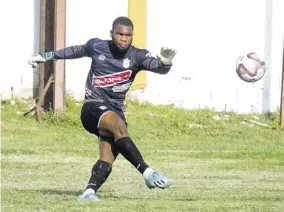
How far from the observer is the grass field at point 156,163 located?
29.4 feet

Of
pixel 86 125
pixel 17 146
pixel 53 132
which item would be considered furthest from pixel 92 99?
pixel 53 132

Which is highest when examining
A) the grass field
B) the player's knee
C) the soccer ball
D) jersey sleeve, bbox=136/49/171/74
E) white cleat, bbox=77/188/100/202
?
jersey sleeve, bbox=136/49/171/74

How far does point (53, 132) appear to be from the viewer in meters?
16.1

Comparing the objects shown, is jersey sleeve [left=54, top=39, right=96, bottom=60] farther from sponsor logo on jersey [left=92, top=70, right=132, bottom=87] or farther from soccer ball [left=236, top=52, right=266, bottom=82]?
soccer ball [left=236, top=52, right=266, bottom=82]

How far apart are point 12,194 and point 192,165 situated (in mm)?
4112

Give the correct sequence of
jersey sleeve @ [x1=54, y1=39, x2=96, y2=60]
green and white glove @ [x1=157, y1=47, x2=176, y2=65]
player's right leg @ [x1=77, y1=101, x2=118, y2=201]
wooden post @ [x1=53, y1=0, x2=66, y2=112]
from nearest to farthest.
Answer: green and white glove @ [x1=157, y1=47, x2=176, y2=65] → player's right leg @ [x1=77, y1=101, x2=118, y2=201] → jersey sleeve @ [x1=54, y1=39, x2=96, y2=60] → wooden post @ [x1=53, y1=0, x2=66, y2=112]

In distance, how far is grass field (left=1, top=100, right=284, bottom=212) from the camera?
896cm

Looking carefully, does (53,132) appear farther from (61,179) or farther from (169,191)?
(169,191)

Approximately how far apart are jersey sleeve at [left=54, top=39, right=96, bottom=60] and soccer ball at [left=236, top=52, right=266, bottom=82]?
8.79 metres

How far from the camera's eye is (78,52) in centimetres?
Result: 936

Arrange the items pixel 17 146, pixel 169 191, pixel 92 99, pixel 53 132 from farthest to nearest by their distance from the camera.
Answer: pixel 53 132 < pixel 17 146 < pixel 169 191 < pixel 92 99

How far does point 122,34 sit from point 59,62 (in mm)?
7783

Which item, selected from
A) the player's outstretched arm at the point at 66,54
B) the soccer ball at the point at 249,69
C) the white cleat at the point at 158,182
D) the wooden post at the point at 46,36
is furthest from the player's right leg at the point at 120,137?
the soccer ball at the point at 249,69

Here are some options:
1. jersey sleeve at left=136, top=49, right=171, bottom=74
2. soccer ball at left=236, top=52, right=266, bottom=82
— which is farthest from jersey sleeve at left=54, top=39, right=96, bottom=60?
soccer ball at left=236, top=52, right=266, bottom=82
